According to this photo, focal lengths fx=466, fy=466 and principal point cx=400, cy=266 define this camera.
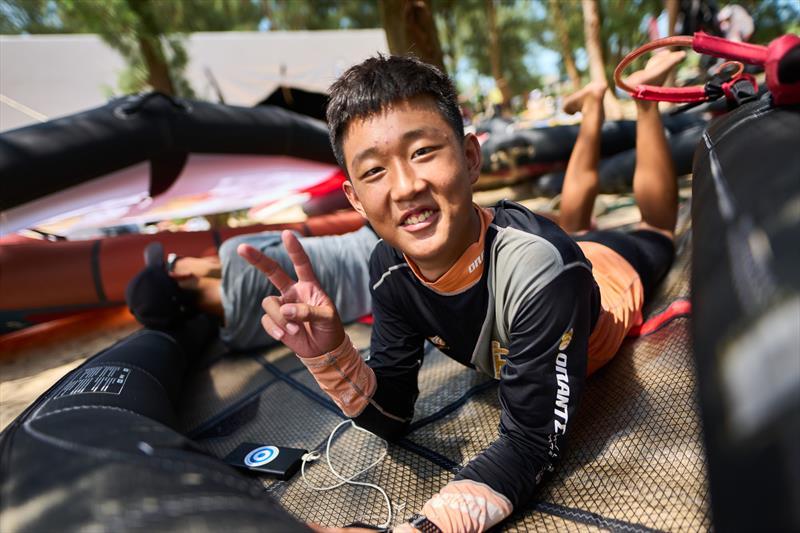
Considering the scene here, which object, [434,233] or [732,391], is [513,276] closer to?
[434,233]

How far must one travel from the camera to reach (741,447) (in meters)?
0.40

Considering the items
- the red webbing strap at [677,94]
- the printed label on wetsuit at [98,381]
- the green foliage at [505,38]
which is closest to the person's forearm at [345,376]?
the printed label on wetsuit at [98,381]

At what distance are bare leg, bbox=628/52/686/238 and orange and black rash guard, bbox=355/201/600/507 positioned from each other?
0.97 meters

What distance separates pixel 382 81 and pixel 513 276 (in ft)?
1.46

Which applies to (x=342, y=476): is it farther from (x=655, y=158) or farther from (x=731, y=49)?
(x=655, y=158)

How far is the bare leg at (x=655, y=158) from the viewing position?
68.4 inches

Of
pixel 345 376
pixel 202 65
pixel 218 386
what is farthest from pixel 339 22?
pixel 345 376

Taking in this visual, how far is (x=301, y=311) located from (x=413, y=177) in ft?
1.03

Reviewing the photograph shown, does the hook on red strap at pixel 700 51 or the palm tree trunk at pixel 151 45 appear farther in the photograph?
the palm tree trunk at pixel 151 45

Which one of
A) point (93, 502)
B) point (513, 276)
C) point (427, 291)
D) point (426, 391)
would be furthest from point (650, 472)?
point (93, 502)

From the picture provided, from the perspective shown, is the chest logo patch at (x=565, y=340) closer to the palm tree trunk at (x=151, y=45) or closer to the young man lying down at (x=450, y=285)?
the young man lying down at (x=450, y=285)

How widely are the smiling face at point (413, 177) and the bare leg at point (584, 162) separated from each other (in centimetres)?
127

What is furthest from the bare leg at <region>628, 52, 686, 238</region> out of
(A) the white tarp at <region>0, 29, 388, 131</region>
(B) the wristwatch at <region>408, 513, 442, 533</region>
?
(A) the white tarp at <region>0, 29, 388, 131</region>

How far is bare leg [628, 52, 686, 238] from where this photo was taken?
68.4 inches
